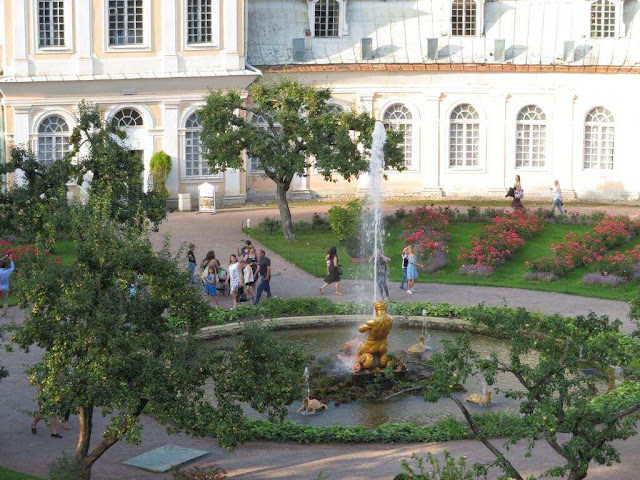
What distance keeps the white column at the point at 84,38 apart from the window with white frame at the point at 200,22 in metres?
Answer: 3.41

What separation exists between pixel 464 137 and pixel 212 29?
10256 millimetres

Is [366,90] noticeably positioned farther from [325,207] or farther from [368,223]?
[368,223]

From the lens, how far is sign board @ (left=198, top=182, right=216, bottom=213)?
4138 cm

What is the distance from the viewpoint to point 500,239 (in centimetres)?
3412

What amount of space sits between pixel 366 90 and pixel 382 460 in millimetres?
27795

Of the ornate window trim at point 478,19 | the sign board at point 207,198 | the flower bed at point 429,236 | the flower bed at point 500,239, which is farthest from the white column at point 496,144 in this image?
the sign board at point 207,198

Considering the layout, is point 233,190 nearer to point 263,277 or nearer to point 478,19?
point 478,19

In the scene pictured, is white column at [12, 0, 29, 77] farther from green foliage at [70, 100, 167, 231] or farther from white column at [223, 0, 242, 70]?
green foliage at [70, 100, 167, 231]

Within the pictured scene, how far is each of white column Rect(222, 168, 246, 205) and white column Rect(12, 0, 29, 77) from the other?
787cm

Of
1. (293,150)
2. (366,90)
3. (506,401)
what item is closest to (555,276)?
(293,150)

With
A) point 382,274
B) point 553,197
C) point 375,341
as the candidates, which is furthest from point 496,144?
point 375,341

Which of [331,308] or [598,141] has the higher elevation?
[598,141]

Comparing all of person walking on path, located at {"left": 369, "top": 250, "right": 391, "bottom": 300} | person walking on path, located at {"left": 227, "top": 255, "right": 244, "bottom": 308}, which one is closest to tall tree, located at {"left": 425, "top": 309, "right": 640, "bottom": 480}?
person walking on path, located at {"left": 369, "top": 250, "right": 391, "bottom": 300}

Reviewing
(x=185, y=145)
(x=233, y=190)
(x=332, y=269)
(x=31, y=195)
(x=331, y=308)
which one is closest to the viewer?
(x=31, y=195)
